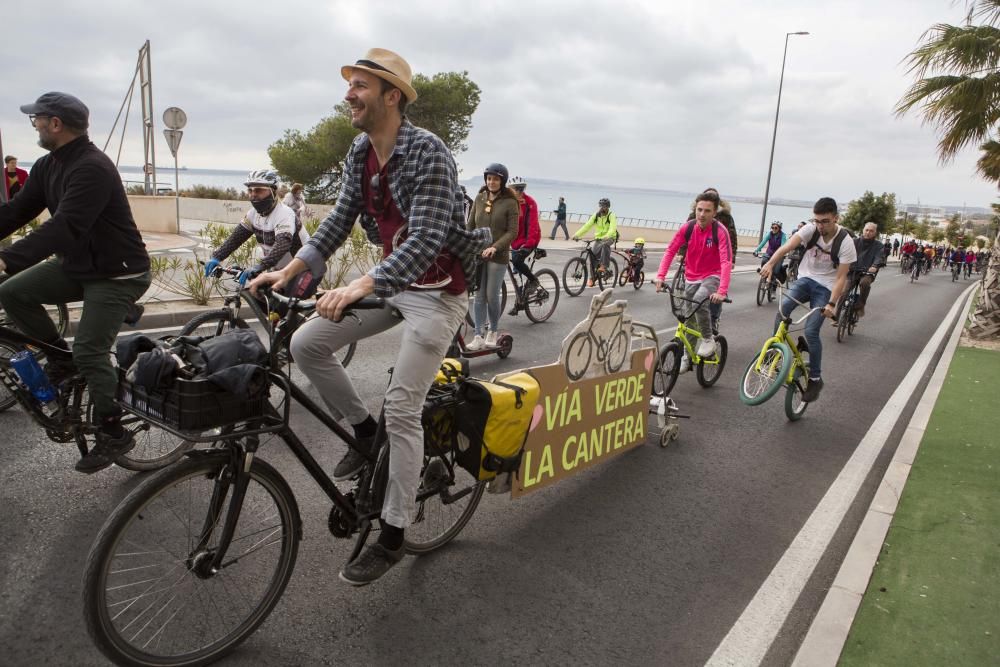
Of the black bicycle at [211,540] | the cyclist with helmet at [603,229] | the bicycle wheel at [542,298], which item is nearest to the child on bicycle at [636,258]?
the cyclist with helmet at [603,229]

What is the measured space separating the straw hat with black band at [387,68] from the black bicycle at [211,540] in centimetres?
93

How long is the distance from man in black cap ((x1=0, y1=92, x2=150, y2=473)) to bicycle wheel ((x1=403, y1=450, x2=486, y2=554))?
176 centimetres

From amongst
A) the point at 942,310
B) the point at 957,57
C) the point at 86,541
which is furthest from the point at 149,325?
the point at 942,310

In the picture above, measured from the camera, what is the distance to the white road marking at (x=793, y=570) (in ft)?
9.67

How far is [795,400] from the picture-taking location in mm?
6559

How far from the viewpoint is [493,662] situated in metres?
2.71

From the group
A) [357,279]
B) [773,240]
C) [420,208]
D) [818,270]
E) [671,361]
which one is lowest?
[671,361]

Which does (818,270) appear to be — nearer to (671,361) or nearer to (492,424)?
(671,361)

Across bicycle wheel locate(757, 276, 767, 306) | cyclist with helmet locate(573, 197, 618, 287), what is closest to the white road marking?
bicycle wheel locate(757, 276, 767, 306)

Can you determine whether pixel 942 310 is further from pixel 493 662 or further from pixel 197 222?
pixel 197 222

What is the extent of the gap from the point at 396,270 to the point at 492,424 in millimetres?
1033

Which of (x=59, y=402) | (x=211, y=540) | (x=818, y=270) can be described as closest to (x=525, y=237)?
(x=818, y=270)

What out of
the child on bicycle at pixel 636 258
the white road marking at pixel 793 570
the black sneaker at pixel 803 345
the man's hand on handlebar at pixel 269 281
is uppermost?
the man's hand on handlebar at pixel 269 281

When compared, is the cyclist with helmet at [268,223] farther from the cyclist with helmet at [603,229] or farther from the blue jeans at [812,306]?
the cyclist with helmet at [603,229]
